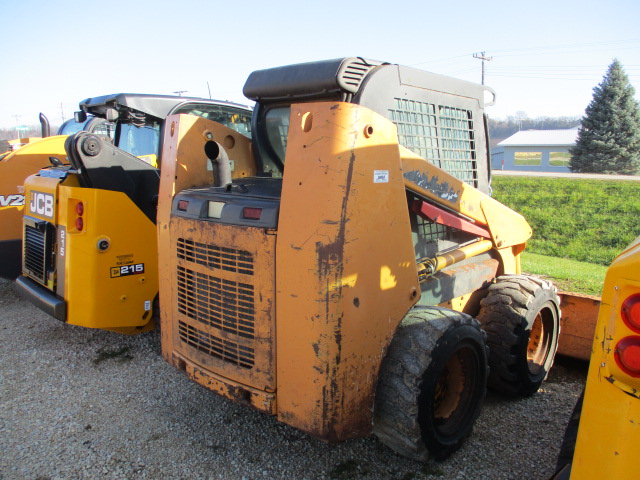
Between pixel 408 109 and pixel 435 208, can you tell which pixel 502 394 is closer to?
pixel 435 208

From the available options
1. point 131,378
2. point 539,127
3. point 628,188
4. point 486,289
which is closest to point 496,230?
point 486,289

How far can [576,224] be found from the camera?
11.0 meters

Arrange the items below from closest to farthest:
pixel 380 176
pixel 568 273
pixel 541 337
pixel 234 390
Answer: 1. pixel 380 176
2. pixel 234 390
3. pixel 541 337
4. pixel 568 273

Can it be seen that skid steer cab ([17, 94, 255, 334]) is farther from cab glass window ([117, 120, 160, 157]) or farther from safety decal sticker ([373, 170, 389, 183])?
safety decal sticker ([373, 170, 389, 183])

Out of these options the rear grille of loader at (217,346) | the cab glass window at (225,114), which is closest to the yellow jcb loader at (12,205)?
the cab glass window at (225,114)

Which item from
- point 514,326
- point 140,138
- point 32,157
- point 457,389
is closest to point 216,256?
point 457,389

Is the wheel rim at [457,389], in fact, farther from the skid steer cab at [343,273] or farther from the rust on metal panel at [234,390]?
the rust on metal panel at [234,390]

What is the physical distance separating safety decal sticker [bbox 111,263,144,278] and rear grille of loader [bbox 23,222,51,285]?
0.69m

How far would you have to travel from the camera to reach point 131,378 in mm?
4207

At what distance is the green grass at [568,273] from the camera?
603 cm

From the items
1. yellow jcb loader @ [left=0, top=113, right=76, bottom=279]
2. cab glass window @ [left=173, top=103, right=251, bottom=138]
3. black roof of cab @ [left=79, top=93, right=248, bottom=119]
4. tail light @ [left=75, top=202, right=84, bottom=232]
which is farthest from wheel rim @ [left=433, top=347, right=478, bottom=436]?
yellow jcb loader @ [left=0, top=113, right=76, bottom=279]

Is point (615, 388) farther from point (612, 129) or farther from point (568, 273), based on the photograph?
point (612, 129)

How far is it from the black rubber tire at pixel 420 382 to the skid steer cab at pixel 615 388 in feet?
3.42

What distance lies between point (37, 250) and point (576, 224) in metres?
10.4
